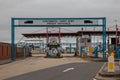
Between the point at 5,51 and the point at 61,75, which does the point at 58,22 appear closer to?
the point at 5,51

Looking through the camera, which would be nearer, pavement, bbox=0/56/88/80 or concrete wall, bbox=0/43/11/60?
pavement, bbox=0/56/88/80

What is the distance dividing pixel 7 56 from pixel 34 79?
2826cm

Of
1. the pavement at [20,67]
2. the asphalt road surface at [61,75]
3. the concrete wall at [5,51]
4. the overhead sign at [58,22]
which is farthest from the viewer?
the overhead sign at [58,22]

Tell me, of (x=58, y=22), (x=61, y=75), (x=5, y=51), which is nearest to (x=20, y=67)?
(x=61, y=75)

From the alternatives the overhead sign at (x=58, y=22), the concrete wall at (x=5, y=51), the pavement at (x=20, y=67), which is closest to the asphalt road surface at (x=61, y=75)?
the pavement at (x=20, y=67)

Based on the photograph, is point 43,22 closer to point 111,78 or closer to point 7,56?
point 7,56

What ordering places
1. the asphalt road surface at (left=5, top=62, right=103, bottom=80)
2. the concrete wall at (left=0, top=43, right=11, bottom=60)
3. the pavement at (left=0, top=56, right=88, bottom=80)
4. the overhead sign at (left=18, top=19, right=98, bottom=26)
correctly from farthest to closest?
the overhead sign at (left=18, top=19, right=98, bottom=26)
the concrete wall at (left=0, top=43, right=11, bottom=60)
the pavement at (left=0, top=56, right=88, bottom=80)
the asphalt road surface at (left=5, top=62, right=103, bottom=80)

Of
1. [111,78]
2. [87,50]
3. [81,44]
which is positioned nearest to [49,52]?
[87,50]

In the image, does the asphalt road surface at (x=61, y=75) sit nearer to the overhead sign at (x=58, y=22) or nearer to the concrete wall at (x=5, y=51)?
the concrete wall at (x=5, y=51)

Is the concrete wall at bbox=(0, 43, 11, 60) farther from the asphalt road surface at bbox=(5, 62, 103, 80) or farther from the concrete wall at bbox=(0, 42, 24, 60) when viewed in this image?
the asphalt road surface at bbox=(5, 62, 103, 80)

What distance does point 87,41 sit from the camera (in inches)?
2469

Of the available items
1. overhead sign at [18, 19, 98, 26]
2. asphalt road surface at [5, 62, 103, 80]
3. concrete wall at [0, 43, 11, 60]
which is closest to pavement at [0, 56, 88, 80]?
asphalt road surface at [5, 62, 103, 80]

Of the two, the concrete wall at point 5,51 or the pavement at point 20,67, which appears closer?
the pavement at point 20,67

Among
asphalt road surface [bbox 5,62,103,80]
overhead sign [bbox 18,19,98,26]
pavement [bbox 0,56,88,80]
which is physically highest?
overhead sign [bbox 18,19,98,26]
